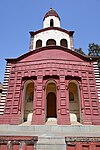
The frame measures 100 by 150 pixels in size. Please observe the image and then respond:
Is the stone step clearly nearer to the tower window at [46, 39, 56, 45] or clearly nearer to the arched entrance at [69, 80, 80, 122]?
the arched entrance at [69, 80, 80, 122]

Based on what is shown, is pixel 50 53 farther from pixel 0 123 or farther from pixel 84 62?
pixel 0 123

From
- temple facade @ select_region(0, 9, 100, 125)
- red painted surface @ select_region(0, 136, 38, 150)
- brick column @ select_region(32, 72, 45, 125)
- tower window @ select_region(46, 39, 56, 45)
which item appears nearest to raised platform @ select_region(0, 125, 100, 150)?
red painted surface @ select_region(0, 136, 38, 150)

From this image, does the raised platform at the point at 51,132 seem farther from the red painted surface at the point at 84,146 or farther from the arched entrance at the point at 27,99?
the arched entrance at the point at 27,99

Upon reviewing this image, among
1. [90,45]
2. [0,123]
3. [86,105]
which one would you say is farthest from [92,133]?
[90,45]

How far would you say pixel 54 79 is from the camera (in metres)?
16.7

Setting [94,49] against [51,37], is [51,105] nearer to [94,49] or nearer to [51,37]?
[51,37]

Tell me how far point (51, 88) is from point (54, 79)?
2.24 metres

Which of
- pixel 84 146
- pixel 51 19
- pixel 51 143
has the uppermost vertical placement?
pixel 51 19

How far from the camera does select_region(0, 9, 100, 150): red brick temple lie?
49.1 ft

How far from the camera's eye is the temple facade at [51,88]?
591 inches

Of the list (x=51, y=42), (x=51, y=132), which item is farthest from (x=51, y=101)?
(x=51, y=42)

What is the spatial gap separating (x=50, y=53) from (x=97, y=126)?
344 inches

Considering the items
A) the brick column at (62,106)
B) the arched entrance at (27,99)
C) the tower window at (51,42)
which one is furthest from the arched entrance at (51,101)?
the tower window at (51,42)

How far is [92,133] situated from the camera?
1298 cm
